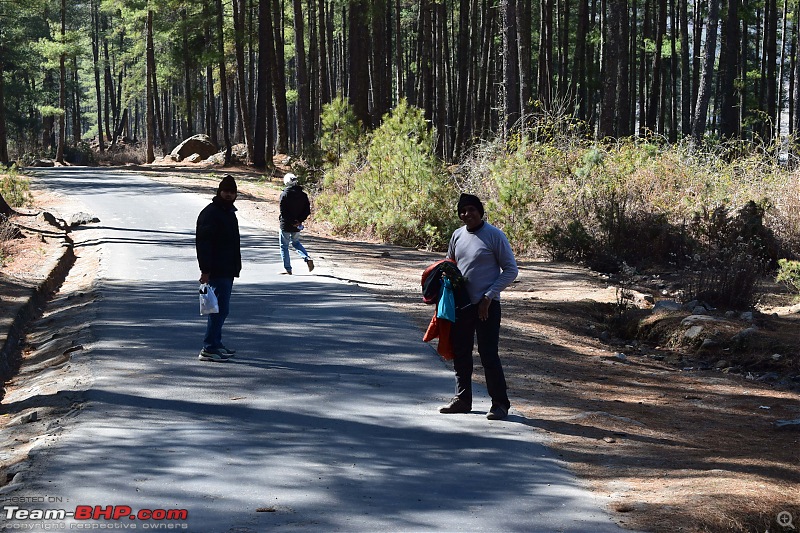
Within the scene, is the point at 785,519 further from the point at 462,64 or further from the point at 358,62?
the point at 462,64

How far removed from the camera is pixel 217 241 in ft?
32.9

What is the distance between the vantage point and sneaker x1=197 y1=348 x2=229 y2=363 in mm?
9977

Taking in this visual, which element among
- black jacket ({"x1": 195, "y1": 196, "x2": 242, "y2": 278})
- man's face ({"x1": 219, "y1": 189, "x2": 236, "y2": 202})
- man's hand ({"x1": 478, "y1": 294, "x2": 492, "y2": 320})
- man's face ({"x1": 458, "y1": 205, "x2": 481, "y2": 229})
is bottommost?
man's hand ({"x1": 478, "y1": 294, "x2": 492, "y2": 320})

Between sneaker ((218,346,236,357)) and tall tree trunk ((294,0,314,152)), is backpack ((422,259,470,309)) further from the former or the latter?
tall tree trunk ((294,0,314,152))

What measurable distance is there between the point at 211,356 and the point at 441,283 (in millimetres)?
3161

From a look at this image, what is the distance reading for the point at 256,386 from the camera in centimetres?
900

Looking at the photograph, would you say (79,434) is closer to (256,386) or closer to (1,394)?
(256,386)

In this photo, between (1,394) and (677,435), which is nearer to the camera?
(677,435)

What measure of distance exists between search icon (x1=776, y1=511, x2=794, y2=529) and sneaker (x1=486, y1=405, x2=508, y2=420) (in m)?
2.66

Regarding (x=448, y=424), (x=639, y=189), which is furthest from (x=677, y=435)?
(x=639, y=189)

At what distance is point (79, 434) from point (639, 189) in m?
15.9

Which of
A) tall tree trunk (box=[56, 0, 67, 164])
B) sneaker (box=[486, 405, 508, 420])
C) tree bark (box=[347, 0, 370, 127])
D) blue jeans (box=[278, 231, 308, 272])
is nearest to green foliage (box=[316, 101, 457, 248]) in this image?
blue jeans (box=[278, 231, 308, 272])

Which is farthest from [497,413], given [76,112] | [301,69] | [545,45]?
Answer: [76,112]

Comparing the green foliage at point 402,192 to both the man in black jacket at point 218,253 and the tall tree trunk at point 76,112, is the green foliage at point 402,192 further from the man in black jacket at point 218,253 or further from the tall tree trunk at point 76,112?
the tall tree trunk at point 76,112
